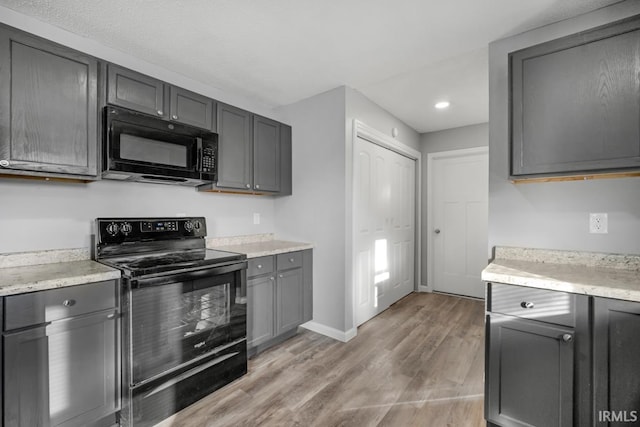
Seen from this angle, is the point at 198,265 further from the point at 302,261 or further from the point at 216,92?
the point at 216,92

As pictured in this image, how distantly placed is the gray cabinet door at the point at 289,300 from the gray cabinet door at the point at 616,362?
2.15 meters

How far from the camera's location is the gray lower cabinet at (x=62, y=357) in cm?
139

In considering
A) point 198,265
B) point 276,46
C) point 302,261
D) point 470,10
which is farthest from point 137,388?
point 470,10

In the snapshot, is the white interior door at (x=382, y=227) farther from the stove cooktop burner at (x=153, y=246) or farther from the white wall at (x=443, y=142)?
the stove cooktop burner at (x=153, y=246)

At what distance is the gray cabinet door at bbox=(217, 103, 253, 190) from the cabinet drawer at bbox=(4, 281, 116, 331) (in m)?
1.26

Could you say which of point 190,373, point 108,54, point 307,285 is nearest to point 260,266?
point 307,285

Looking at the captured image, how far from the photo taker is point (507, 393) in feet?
5.12

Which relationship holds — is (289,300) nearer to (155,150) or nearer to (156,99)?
(155,150)

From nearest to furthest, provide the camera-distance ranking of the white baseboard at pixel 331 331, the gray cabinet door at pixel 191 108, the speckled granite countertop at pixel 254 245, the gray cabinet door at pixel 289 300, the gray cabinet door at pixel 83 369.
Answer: the gray cabinet door at pixel 83 369 → the gray cabinet door at pixel 191 108 → the speckled granite countertop at pixel 254 245 → the gray cabinet door at pixel 289 300 → the white baseboard at pixel 331 331

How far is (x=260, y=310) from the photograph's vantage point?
2.57 meters

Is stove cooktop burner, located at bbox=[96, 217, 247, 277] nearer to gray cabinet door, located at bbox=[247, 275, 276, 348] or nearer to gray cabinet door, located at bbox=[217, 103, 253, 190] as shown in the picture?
gray cabinet door, located at bbox=[247, 275, 276, 348]

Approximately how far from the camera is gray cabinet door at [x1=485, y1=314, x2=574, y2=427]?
141cm

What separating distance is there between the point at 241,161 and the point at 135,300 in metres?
1.53

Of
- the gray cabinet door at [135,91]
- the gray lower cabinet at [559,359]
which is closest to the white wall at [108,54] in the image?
the gray cabinet door at [135,91]
